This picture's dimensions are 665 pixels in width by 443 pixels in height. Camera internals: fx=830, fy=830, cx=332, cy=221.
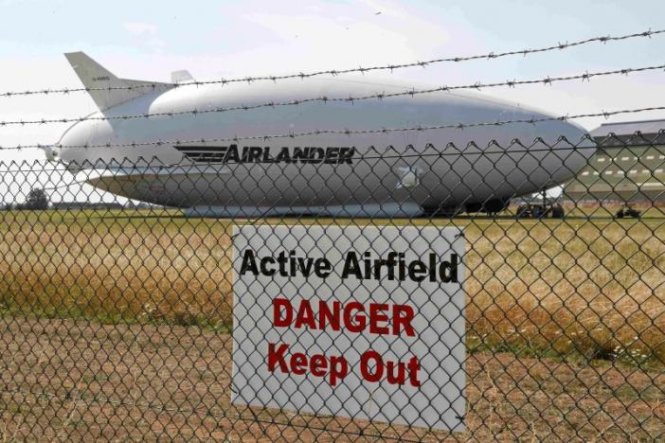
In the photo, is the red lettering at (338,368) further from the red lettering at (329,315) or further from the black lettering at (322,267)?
the black lettering at (322,267)

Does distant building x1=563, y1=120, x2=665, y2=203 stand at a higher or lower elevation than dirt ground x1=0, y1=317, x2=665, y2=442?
higher

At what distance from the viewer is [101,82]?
45.2m

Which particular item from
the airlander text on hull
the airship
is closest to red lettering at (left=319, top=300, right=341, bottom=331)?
the airship

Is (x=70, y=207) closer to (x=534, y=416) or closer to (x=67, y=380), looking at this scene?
(x=67, y=380)

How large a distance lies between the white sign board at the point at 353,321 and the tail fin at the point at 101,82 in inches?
1569

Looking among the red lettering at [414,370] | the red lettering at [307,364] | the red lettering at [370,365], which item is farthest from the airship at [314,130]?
the red lettering at [414,370]

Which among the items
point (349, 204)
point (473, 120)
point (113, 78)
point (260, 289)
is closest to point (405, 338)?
point (260, 289)

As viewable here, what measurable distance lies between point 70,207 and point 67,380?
1513mm

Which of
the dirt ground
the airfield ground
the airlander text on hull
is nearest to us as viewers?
the dirt ground

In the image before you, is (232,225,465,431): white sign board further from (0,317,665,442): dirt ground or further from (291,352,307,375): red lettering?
(0,317,665,442): dirt ground

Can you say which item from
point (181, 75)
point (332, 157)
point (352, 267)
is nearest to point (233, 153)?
point (181, 75)

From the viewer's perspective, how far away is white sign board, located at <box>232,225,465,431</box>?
15.0ft

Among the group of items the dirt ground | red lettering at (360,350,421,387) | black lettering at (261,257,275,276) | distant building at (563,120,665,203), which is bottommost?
the dirt ground

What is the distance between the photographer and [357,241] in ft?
15.6
